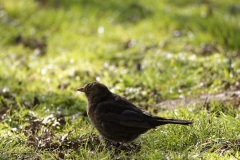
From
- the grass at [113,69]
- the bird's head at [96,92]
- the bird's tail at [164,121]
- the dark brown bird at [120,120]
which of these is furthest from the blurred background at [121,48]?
the bird's tail at [164,121]

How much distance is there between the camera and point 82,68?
26.3ft

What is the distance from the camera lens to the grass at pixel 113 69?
490 cm

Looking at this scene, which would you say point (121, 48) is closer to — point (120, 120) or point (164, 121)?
point (120, 120)

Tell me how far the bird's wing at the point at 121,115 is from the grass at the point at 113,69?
0.22 m

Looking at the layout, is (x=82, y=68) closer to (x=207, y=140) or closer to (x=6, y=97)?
(x=6, y=97)

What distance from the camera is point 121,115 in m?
5.03

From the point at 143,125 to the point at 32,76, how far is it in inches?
136

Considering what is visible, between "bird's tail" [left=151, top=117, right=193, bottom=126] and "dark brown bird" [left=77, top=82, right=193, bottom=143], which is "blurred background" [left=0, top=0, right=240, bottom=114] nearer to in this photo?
"dark brown bird" [left=77, top=82, right=193, bottom=143]

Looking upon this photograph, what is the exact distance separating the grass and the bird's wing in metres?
0.22

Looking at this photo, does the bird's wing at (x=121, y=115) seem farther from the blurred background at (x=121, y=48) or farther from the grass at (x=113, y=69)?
the blurred background at (x=121, y=48)

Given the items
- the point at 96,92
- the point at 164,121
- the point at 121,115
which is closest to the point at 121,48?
the point at 96,92

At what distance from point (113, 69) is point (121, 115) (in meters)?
3.05

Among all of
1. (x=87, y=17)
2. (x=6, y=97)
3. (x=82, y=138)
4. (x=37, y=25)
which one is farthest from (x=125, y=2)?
(x=82, y=138)

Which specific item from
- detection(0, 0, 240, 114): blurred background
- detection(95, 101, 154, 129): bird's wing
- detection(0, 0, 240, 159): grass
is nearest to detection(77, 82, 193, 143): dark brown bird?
detection(95, 101, 154, 129): bird's wing
